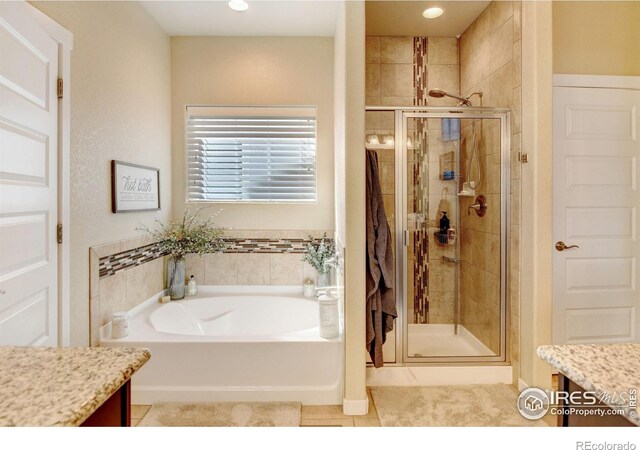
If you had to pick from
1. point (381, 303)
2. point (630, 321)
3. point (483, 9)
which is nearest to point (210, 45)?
point (483, 9)

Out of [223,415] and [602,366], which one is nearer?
[602,366]

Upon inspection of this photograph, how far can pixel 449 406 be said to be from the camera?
6.91 ft

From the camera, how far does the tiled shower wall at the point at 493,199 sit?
2342mm

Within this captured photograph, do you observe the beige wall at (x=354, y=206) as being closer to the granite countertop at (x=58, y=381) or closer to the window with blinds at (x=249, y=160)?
the window with blinds at (x=249, y=160)

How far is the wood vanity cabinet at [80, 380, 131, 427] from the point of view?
2.17ft

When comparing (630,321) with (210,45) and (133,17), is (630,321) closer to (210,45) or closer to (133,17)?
(210,45)

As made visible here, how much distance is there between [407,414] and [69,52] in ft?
8.69

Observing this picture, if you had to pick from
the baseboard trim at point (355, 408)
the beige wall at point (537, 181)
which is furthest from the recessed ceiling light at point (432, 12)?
the baseboard trim at point (355, 408)

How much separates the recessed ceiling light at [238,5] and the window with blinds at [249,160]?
822 millimetres

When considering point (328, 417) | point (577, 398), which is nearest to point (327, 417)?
point (328, 417)

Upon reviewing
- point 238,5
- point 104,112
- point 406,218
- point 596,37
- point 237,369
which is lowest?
point 237,369

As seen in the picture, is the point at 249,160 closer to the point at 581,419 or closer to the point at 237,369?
the point at 237,369

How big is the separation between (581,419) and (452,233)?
1982mm

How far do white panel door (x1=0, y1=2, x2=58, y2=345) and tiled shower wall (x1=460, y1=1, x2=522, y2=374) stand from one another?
2.43 m
